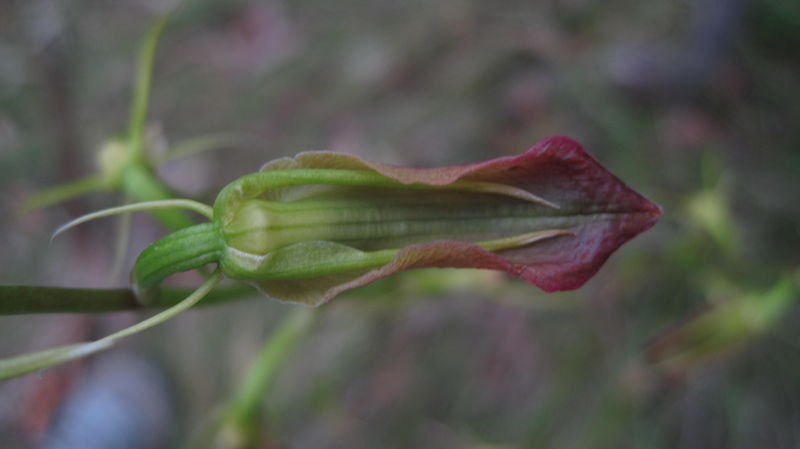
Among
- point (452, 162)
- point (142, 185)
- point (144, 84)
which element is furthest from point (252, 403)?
point (452, 162)

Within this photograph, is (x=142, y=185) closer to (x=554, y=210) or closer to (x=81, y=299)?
(x=81, y=299)

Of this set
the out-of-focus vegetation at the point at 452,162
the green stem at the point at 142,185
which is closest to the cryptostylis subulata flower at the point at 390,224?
the green stem at the point at 142,185

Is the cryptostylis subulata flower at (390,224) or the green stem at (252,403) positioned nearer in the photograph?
the cryptostylis subulata flower at (390,224)

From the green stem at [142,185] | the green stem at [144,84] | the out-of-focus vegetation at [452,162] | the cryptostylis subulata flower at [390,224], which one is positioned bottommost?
the out-of-focus vegetation at [452,162]

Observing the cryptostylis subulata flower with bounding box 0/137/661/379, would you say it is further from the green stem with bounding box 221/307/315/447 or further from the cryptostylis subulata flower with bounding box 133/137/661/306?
the green stem with bounding box 221/307/315/447

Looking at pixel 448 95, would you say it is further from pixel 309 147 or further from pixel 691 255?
pixel 691 255

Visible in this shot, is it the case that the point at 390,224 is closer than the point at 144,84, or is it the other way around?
the point at 390,224

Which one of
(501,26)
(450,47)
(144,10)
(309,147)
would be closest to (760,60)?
(501,26)

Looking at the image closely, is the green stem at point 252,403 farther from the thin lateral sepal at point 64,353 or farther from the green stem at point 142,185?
the thin lateral sepal at point 64,353

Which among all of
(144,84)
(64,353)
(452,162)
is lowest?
(452,162)
